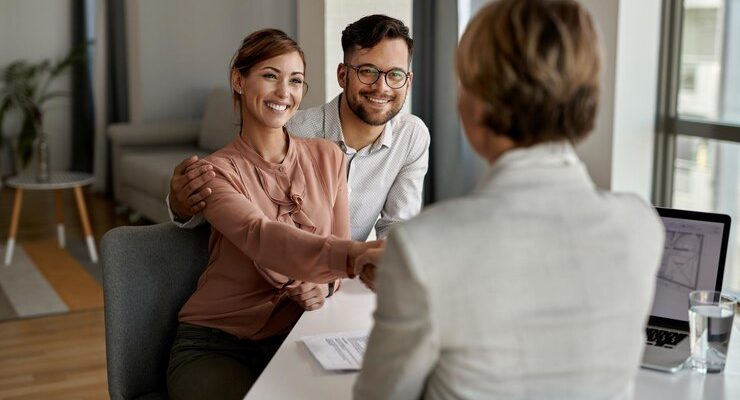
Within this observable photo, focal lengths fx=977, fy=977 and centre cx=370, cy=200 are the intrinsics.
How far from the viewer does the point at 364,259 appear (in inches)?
71.9

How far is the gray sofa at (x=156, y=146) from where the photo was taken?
6.12 metres

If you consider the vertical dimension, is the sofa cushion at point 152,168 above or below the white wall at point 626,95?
below

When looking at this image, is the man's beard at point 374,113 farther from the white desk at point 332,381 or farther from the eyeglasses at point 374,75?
the white desk at point 332,381

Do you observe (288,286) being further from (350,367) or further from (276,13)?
(276,13)

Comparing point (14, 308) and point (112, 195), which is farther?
point (112, 195)

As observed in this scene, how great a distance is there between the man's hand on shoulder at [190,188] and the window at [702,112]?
9.19ft

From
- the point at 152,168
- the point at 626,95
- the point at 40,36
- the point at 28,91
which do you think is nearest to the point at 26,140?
the point at 28,91

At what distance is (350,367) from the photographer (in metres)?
1.67

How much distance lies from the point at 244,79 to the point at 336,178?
31 cm

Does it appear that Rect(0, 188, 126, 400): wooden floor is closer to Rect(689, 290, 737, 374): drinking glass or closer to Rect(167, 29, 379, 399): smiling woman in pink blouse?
Rect(167, 29, 379, 399): smiling woman in pink blouse

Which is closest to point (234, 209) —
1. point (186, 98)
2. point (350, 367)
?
point (350, 367)

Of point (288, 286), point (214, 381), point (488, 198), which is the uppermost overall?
point (488, 198)

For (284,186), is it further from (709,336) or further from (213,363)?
(709,336)

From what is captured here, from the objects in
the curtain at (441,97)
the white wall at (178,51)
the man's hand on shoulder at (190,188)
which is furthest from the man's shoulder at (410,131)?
the white wall at (178,51)
